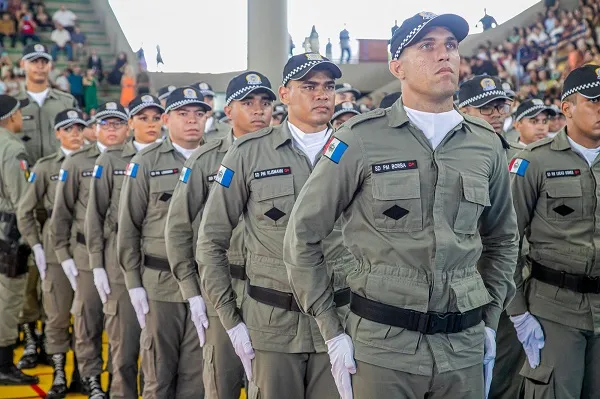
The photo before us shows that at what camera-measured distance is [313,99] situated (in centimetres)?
364

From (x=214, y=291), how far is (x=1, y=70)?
1056 centimetres

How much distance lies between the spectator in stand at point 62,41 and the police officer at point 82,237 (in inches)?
425

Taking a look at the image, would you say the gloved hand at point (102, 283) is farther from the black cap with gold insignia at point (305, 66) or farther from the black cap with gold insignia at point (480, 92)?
the black cap with gold insignia at point (480, 92)

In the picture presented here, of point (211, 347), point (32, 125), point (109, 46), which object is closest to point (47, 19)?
point (109, 46)

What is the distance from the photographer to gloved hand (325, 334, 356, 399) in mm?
2586

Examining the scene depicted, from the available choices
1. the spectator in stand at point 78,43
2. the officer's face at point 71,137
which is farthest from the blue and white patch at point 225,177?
the spectator in stand at point 78,43

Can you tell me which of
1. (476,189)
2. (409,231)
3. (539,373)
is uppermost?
(476,189)

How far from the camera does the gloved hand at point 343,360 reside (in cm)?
259

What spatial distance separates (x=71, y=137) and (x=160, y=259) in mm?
2466

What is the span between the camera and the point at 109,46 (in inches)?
736

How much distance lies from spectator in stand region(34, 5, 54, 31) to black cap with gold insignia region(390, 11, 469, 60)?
1543 cm

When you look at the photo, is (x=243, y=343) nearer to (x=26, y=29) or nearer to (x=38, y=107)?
(x=38, y=107)

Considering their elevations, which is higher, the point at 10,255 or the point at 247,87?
the point at 247,87

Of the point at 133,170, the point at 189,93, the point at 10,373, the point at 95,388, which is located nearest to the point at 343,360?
the point at 133,170
